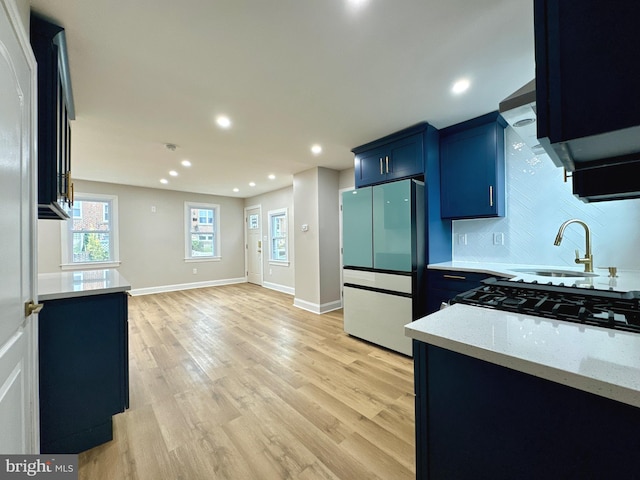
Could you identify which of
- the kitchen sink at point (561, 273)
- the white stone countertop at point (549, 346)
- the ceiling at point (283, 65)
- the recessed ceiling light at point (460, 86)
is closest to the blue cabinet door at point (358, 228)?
the ceiling at point (283, 65)

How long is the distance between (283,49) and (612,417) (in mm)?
2139

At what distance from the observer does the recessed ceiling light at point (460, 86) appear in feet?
6.62

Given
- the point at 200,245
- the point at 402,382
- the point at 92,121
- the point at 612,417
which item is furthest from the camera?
the point at 200,245

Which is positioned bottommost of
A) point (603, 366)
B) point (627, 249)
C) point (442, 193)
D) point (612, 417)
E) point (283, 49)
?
point (612, 417)

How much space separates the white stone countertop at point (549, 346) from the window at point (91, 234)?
Result: 259 inches

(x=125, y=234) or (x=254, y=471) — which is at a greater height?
(x=125, y=234)

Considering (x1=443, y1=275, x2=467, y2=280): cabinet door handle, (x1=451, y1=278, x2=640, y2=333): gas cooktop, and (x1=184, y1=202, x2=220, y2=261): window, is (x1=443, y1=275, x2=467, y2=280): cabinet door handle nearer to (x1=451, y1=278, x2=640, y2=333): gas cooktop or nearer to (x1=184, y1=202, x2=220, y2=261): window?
(x1=451, y1=278, x2=640, y2=333): gas cooktop

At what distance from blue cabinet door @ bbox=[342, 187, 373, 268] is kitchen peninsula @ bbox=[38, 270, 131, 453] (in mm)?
2280

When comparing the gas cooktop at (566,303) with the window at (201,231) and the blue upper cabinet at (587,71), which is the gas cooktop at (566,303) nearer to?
the blue upper cabinet at (587,71)

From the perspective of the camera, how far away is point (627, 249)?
2.05 meters

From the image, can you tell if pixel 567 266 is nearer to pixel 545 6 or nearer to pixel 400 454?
pixel 400 454

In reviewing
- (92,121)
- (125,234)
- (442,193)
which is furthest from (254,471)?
(125,234)

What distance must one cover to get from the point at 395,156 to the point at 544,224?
5.28 feet

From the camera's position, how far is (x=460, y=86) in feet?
6.83
